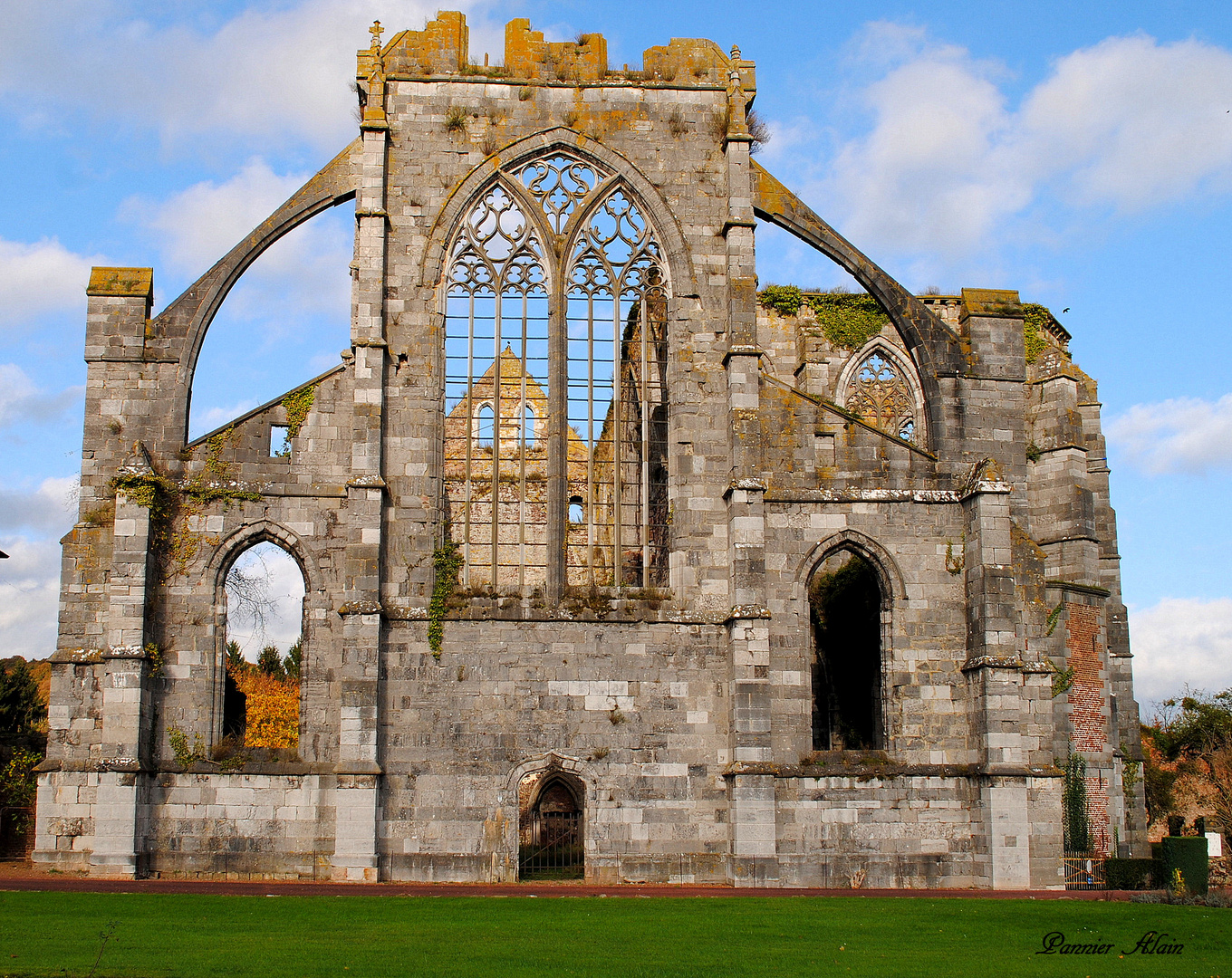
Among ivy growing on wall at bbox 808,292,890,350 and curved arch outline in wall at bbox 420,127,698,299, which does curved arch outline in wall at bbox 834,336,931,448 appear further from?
curved arch outline in wall at bbox 420,127,698,299

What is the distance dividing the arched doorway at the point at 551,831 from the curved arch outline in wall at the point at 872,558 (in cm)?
521

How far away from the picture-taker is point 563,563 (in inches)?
799

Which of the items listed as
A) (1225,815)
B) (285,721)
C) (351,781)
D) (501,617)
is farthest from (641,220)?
(285,721)

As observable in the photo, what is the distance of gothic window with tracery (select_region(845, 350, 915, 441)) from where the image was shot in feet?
94.6

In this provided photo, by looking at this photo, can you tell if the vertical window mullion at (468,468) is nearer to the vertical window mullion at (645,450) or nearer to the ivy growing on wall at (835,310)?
the vertical window mullion at (645,450)

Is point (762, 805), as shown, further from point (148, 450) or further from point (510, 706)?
point (148, 450)

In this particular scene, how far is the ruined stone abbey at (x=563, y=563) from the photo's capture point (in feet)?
62.0

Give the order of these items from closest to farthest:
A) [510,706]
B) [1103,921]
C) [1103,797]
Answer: [1103,921]
[510,706]
[1103,797]

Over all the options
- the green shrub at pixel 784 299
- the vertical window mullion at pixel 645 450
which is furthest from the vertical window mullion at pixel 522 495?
the green shrub at pixel 784 299

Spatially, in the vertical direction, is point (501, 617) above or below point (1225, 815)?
above

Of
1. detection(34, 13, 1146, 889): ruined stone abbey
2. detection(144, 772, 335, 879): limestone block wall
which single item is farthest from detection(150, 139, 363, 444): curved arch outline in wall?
Answer: detection(144, 772, 335, 879): limestone block wall

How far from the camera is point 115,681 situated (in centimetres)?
1855

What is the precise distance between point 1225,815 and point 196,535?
2071 centimetres

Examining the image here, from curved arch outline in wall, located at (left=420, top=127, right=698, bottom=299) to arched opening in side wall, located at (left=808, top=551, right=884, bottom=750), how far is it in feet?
19.2
